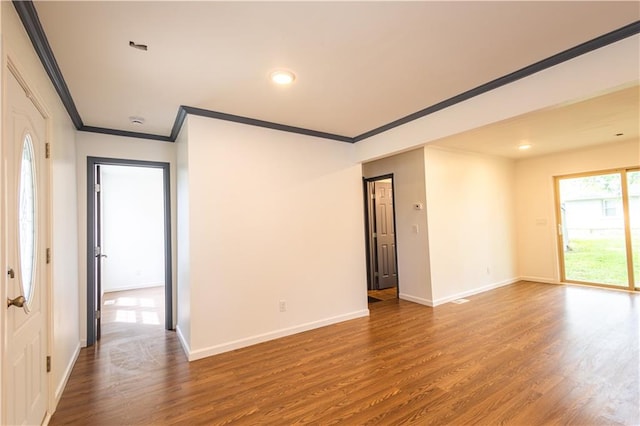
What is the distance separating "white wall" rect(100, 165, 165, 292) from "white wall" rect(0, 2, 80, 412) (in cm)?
337

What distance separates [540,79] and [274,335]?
350cm

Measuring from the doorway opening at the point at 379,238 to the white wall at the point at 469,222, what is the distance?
3.53ft

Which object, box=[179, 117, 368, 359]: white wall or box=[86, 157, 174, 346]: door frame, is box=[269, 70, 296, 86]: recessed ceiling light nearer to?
box=[179, 117, 368, 359]: white wall

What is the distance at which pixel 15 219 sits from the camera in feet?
4.82

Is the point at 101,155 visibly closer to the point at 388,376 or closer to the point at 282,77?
the point at 282,77

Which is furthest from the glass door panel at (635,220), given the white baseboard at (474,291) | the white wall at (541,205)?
the white baseboard at (474,291)

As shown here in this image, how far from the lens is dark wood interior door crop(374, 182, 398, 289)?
579cm

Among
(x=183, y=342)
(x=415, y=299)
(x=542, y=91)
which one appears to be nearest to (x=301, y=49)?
(x=542, y=91)

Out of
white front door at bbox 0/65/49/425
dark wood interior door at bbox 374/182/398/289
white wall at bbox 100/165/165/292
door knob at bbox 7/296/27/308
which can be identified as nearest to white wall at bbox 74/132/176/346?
white front door at bbox 0/65/49/425

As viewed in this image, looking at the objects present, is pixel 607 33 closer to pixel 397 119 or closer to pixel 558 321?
pixel 397 119

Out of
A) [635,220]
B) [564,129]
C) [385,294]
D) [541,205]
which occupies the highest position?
[564,129]

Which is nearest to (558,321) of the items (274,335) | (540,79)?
(540,79)

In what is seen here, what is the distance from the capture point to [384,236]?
233 inches

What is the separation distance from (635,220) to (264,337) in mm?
6259
